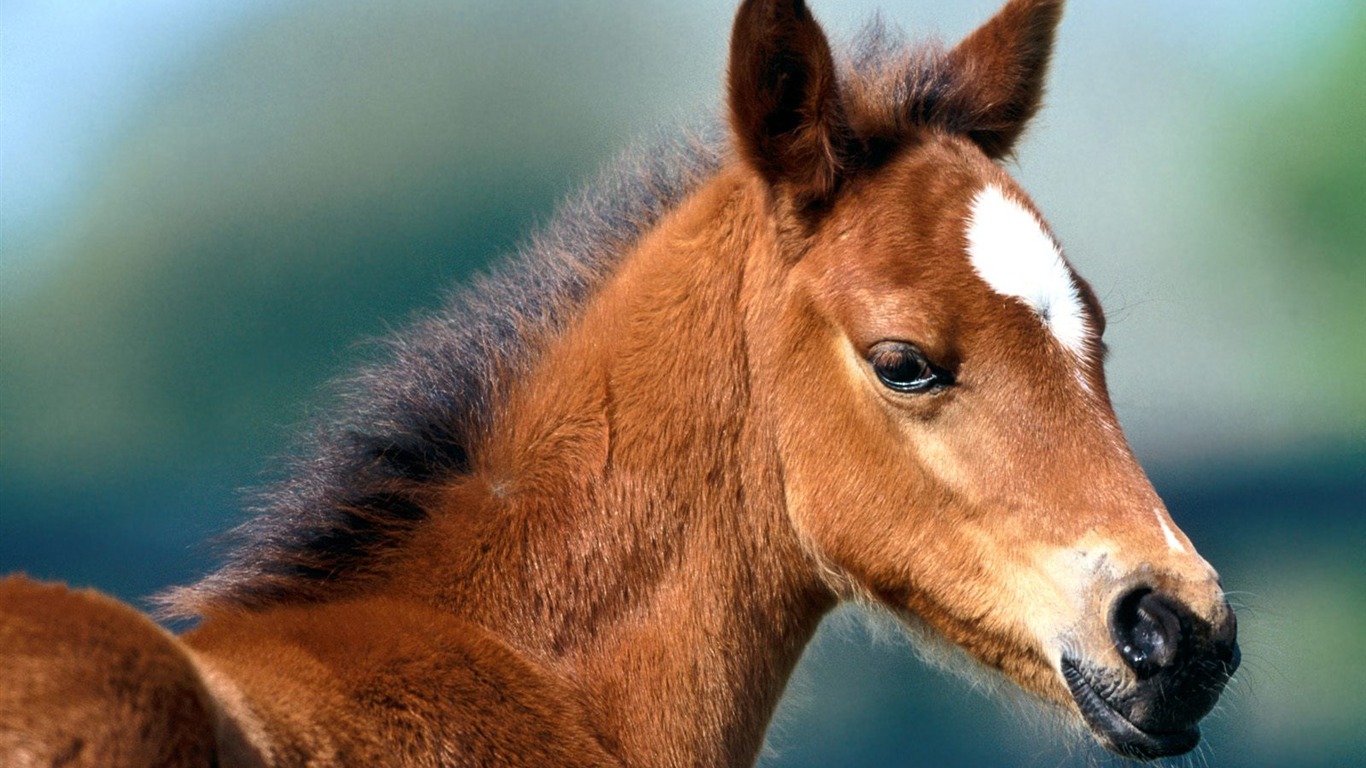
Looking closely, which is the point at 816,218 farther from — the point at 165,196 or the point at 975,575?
the point at 165,196

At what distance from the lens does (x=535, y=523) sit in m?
2.35

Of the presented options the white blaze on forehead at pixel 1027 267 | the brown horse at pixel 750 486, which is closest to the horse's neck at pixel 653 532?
the brown horse at pixel 750 486

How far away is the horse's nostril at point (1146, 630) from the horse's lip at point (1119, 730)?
102mm

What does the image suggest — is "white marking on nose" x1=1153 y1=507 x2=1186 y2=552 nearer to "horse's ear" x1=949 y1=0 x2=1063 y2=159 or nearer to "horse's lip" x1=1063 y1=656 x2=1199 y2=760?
"horse's lip" x1=1063 y1=656 x2=1199 y2=760

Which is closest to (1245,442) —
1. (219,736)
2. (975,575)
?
(975,575)

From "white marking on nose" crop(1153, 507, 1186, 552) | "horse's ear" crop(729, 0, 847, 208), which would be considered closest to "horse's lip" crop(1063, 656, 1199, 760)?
"white marking on nose" crop(1153, 507, 1186, 552)

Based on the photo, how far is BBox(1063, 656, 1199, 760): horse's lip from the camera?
2182mm

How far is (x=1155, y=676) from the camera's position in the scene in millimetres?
2111

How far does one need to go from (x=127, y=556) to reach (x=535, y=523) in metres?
3.65

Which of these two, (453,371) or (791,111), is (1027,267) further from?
(453,371)

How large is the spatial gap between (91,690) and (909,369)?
1.43 meters

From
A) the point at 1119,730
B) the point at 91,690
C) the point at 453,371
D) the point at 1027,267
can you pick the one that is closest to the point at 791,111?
the point at 1027,267

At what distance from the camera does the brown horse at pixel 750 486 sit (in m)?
2.14

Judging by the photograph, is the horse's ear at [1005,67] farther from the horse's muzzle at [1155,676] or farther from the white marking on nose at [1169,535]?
the horse's muzzle at [1155,676]
